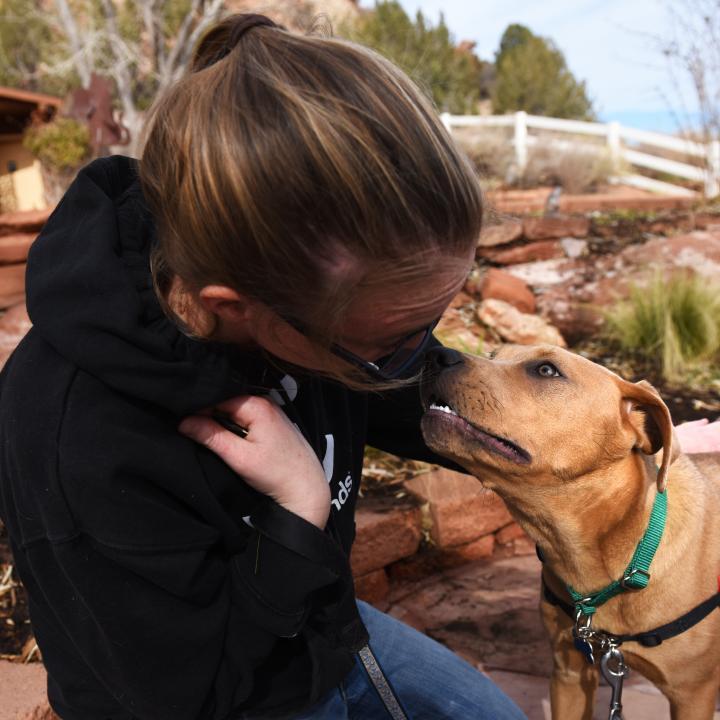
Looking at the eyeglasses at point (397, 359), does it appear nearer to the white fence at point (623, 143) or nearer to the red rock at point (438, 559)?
the red rock at point (438, 559)

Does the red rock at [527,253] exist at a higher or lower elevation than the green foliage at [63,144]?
lower

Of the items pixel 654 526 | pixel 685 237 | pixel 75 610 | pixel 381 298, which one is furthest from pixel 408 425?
pixel 685 237

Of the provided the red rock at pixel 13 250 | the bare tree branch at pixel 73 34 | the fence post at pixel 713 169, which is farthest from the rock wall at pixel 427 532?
the bare tree branch at pixel 73 34

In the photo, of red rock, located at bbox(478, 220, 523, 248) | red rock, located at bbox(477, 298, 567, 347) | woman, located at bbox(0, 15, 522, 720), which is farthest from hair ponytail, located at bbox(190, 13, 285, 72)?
red rock, located at bbox(478, 220, 523, 248)

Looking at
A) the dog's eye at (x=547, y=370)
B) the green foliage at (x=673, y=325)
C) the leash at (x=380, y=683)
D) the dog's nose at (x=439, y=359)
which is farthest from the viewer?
the green foliage at (x=673, y=325)

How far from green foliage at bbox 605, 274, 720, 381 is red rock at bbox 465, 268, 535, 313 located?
70 centimetres

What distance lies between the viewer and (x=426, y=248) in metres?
1.31

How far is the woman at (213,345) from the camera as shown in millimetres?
1215

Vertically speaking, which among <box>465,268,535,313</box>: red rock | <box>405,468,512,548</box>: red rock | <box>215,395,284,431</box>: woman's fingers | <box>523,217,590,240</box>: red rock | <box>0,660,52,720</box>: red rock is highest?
<box>215,395,284,431</box>: woman's fingers

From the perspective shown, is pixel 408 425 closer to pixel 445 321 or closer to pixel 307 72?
pixel 307 72

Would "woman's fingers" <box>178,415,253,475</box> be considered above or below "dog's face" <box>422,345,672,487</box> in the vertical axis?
above

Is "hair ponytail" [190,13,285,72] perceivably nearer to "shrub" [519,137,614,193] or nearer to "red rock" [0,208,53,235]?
"red rock" [0,208,53,235]

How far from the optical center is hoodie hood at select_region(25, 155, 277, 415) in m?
1.33

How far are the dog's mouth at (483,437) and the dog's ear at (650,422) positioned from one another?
367 mm
